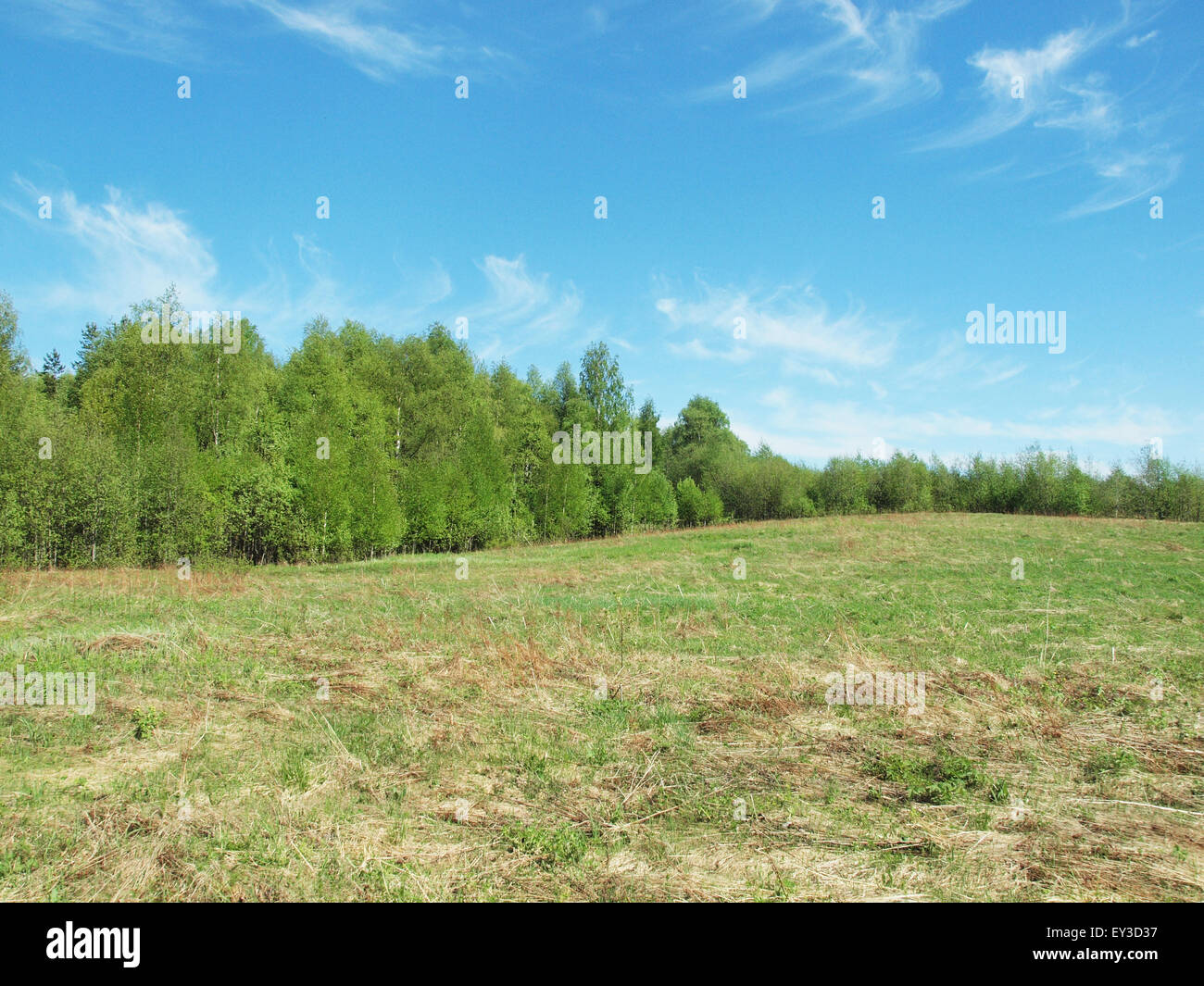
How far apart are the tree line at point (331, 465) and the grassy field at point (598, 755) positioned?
13557 millimetres

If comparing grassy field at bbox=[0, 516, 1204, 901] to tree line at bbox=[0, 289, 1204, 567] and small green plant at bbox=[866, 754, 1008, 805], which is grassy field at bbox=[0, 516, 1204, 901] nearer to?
small green plant at bbox=[866, 754, 1008, 805]

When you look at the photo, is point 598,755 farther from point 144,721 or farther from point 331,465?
point 331,465

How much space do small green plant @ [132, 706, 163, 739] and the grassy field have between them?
58 millimetres

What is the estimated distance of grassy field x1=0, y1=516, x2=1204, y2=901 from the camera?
16.0 feet

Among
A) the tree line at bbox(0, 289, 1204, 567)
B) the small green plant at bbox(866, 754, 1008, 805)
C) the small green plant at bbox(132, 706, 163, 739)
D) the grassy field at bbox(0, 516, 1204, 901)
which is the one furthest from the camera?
the tree line at bbox(0, 289, 1204, 567)

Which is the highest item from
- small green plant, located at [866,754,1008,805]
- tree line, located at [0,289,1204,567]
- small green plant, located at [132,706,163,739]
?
tree line, located at [0,289,1204,567]

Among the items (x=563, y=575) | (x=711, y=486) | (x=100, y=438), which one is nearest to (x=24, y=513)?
(x=100, y=438)

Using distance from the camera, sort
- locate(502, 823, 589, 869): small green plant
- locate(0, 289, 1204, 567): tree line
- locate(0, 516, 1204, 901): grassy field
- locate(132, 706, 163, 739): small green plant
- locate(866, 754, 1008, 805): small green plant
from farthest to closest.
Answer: locate(0, 289, 1204, 567): tree line → locate(132, 706, 163, 739): small green plant → locate(866, 754, 1008, 805): small green plant → locate(502, 823, 589, 869): small green plant → locate(0, 516, 1204, 901): grassy field

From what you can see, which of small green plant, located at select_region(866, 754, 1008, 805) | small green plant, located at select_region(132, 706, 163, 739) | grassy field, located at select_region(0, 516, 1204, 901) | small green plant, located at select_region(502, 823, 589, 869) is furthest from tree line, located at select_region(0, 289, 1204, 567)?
small green plant, located at select_region(866, 754, 1008, 805)

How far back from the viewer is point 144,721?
7961 millimetres

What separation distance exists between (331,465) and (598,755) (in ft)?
105

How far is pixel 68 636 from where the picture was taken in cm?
1219

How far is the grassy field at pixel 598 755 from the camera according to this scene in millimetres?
4875

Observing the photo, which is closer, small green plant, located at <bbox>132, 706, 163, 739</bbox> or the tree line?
small green plant, located at <bbox>132, 706, 163, 739</bbox>
